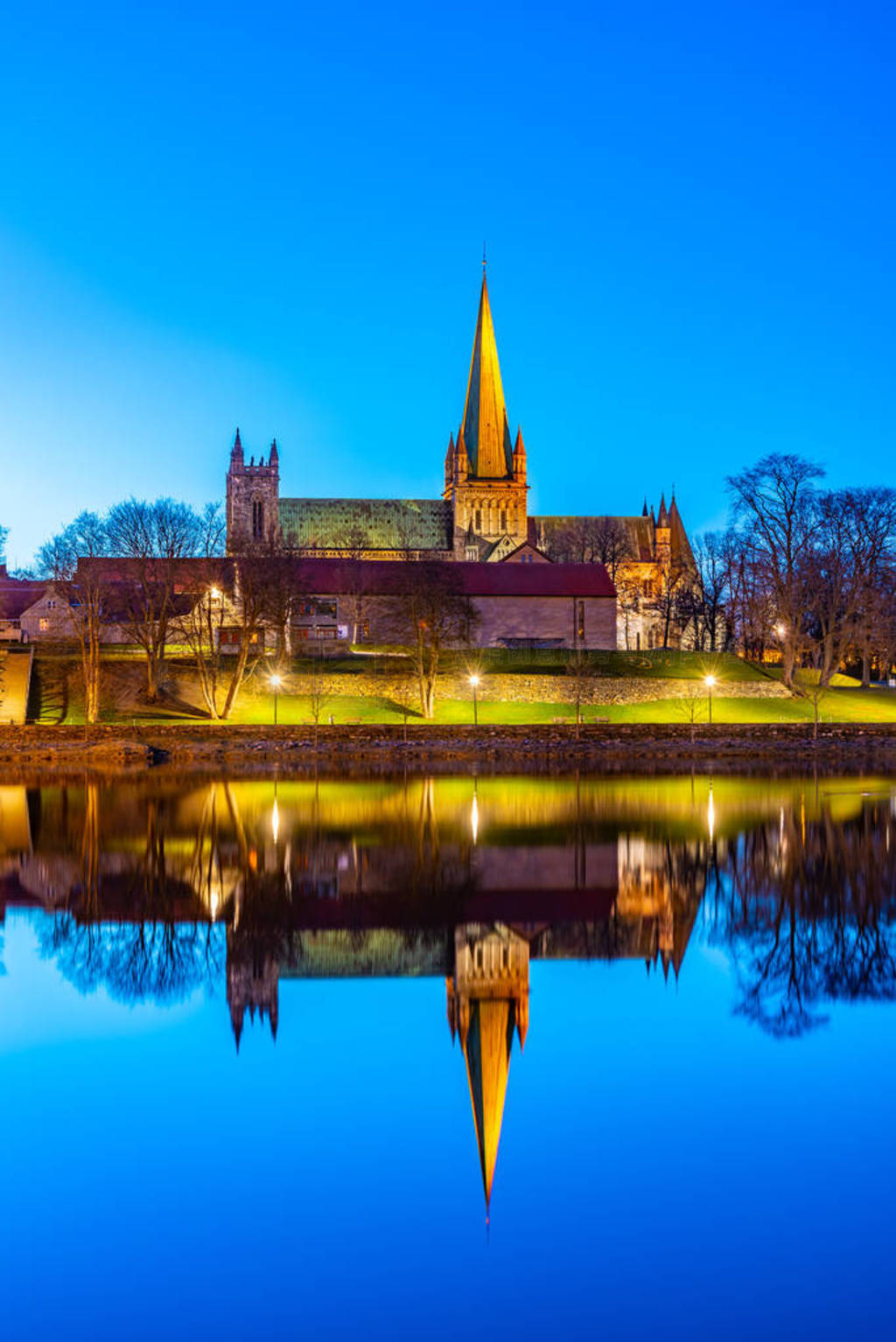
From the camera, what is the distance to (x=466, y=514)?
4961 inches

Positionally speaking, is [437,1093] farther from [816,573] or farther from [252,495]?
[252,495]

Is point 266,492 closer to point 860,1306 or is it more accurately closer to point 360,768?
point 360,768

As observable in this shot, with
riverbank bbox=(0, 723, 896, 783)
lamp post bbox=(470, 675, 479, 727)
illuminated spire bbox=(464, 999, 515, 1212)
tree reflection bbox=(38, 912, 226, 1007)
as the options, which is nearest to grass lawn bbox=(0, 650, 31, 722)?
riverbank bbox=(0, 723, 896, 783)

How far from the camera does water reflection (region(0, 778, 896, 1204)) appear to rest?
14.8m

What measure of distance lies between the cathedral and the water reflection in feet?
294

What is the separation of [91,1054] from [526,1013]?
452cm

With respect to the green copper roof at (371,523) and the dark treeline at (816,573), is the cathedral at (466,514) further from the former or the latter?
the dark treeline at (816,573)

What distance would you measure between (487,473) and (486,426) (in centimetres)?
475

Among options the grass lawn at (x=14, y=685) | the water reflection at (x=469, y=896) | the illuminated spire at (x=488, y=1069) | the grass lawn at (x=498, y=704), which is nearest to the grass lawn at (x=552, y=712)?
the grass lawn at (x=498, y=704)

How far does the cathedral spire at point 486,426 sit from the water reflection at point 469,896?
93483 mm

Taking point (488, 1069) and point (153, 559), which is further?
point (153, 559)

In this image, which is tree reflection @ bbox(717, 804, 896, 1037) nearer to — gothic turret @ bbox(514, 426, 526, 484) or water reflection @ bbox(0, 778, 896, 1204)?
water reflection @ bbox(0, 778, 896, 1204)

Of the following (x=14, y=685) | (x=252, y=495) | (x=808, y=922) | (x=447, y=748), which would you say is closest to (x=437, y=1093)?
(x=808, y=922)

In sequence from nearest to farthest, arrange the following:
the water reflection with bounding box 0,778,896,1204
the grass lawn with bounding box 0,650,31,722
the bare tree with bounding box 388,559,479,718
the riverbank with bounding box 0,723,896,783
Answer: the water reflection with bounding box 0,778,896,1204, the riverbank with bounding box 0,723,896,783, the grass lawn with bounding box 0,650,31,722, the bare tree with bounding box 388,559,479,718
